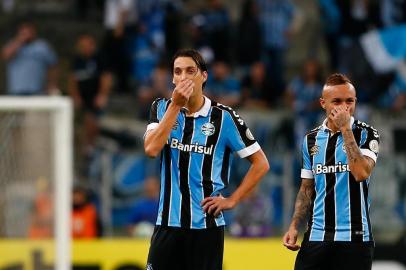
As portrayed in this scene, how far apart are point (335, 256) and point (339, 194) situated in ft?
1.23

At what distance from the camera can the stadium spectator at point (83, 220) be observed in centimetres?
1219

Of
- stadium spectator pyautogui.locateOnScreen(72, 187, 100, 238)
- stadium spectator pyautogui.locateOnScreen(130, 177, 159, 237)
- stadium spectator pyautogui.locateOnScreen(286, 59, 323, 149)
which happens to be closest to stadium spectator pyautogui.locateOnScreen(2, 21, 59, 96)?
stadium spectator pyautogui.locateOnScreen(72, 187, 100, 238)

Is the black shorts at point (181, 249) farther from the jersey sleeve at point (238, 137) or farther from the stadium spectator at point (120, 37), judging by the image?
the stadium spectator at point (120, 37)

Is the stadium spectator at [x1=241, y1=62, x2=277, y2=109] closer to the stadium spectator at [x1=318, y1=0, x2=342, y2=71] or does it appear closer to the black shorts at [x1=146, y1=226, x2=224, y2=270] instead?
the stadium spectator at [x1=318, y1=0, x2=342, y2=71]

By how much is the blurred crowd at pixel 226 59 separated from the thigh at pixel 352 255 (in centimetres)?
735

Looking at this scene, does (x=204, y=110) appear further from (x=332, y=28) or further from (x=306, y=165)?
(x=332, y=28)

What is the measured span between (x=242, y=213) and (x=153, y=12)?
4006 millimetres

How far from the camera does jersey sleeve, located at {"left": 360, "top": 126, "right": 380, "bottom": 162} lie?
667 centimetres

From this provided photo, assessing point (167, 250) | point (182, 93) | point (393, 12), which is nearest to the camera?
point (182, 93)

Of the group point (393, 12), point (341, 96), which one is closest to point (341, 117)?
point (341, 96)

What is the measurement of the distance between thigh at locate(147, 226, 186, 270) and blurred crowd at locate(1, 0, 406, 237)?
7.07 m

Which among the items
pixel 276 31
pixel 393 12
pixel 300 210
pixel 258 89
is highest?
pixel 393 12

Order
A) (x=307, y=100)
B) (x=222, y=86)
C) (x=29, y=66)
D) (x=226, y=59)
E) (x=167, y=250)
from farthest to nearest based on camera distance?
(x=226, y=59), (x=29, y=66), (x=222, y=86), (x=307, y=100), (x=167, y=250)

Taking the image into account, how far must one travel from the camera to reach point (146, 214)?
12219 millimetres
